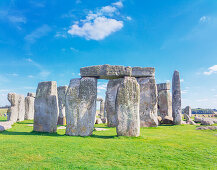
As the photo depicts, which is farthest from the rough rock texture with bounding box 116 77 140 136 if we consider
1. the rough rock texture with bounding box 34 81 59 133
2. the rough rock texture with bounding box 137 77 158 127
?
the rough rock texture with bounding box 137 77 158 127

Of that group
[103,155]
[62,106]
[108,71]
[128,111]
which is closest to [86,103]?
[108,71]

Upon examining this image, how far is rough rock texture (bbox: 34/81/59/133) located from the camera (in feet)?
30.2

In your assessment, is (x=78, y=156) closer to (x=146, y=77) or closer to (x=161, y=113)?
(x=146, y=77)

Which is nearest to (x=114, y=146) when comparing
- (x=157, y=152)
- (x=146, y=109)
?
(x=157, y=152)

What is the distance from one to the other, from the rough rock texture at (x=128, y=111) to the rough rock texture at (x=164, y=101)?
1134 cm

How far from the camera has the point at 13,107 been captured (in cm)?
1602

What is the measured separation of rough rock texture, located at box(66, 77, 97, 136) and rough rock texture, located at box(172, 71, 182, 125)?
10091 millimetres

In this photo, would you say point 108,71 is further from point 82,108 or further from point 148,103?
point 148,103

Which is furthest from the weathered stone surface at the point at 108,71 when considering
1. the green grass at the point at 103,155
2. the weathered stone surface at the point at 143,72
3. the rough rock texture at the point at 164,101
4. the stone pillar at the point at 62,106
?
the rough rock texture at the point at 164,101

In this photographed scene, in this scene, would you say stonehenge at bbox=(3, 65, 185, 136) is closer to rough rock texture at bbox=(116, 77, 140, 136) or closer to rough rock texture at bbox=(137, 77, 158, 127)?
rough rock texture at bbox=(116, 77, 140, 136)

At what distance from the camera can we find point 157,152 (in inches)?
224

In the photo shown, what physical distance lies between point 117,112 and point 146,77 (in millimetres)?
6994

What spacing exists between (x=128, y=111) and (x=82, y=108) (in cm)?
225

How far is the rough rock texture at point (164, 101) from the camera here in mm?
18375
